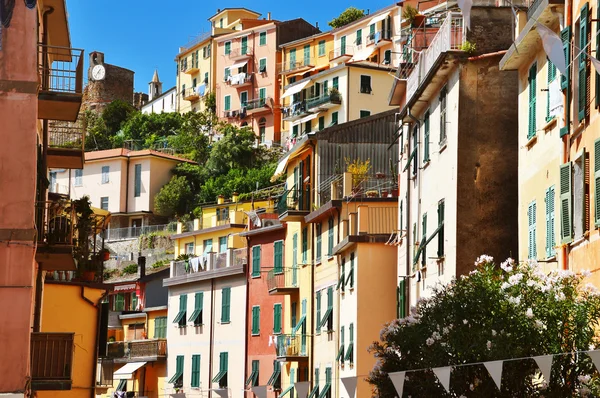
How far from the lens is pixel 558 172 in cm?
2147

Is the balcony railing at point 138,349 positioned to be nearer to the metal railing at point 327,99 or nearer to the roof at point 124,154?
the metal railing at point 327,99

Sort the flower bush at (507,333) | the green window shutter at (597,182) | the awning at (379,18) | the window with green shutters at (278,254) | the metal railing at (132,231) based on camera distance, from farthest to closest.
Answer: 1. the awning at (379,18)
2. the metal railing at (132,231)
3. the window with green shutters at (278,254)
4. the green window shutter at (597,182)
5. the flower bush at (507,333)

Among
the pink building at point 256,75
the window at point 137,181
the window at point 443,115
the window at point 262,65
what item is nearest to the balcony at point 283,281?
the window at point 443,115

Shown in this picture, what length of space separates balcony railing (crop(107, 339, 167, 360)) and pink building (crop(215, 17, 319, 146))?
41.0m

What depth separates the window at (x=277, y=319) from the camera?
174 feet

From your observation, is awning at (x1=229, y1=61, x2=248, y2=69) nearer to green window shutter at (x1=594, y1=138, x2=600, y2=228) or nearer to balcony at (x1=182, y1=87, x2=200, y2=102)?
balcony at (x1=182, y1=87, x2=200, y2=102)

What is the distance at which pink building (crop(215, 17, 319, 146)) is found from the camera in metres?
106

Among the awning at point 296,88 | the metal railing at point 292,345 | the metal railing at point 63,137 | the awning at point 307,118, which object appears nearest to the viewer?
the metal railing at point 63,137

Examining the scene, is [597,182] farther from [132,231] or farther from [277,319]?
[132,231]

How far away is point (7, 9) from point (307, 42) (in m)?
85.2

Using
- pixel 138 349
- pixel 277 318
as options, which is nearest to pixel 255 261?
pixel 277 318

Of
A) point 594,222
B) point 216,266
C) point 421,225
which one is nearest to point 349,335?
point 421,225

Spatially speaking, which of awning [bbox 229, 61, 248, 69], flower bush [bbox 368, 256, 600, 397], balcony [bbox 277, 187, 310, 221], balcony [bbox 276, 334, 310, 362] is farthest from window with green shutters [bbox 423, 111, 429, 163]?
awning [bbox 229, 61, 248, 69]

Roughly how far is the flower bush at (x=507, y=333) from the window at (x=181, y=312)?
41.2 m
